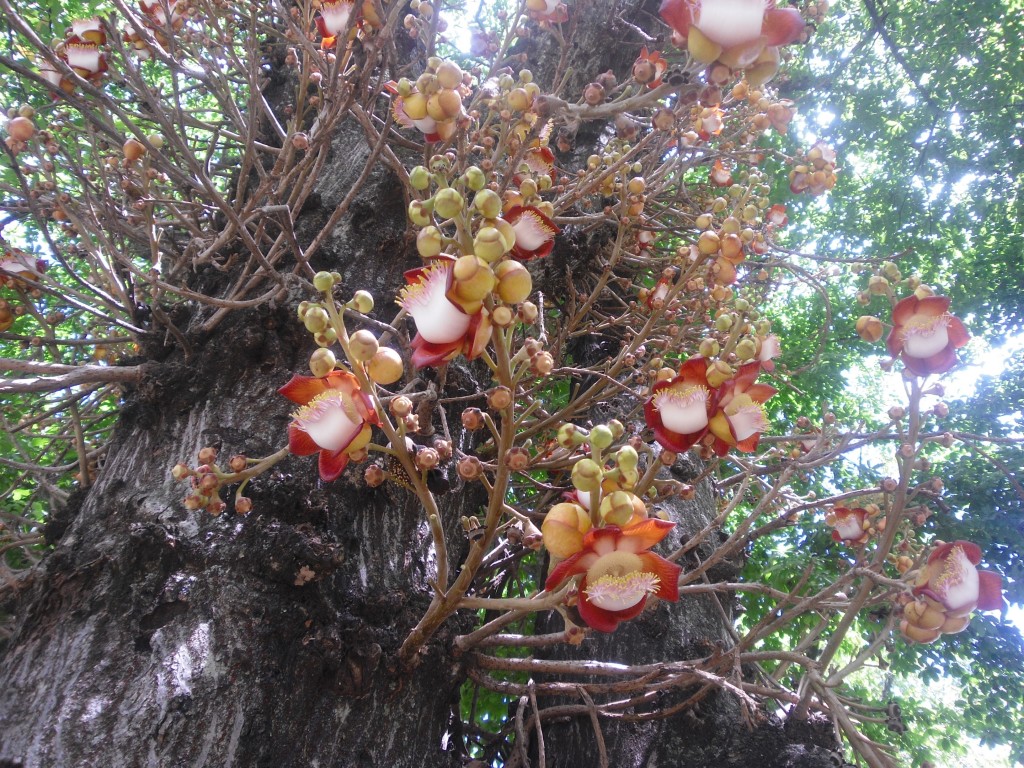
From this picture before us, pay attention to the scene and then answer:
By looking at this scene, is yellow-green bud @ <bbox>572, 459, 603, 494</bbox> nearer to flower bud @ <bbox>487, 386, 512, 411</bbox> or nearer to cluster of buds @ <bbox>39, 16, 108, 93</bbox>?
flower bud @ <bbox>487, 386, 512, 411</bbox>

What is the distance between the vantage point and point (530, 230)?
1144 mm

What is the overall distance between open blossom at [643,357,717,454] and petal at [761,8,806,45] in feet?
1.65

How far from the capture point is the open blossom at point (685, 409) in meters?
1.10

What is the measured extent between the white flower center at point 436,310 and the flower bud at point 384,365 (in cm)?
6

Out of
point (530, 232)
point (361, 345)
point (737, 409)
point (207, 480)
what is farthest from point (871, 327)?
point (207, 480)

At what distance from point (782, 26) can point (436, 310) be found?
27.3 inches

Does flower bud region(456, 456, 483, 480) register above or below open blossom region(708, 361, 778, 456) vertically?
above

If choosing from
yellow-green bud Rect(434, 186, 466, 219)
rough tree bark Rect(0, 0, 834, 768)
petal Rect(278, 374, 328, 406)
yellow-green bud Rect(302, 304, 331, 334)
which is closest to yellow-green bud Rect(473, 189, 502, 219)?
yellow-green bud Rect(434, 186, 466, 219)

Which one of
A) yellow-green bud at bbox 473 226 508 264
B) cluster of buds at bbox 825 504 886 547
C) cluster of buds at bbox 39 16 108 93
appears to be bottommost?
cluster of buds at bbox 825 504 886 547

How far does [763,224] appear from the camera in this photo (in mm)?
2594

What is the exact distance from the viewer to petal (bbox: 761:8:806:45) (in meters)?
0.97

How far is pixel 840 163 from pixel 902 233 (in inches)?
23.1

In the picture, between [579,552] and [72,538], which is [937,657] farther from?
[72,538]

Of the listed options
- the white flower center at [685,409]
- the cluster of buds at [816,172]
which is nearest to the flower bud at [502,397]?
the white flower center at [685,409]
